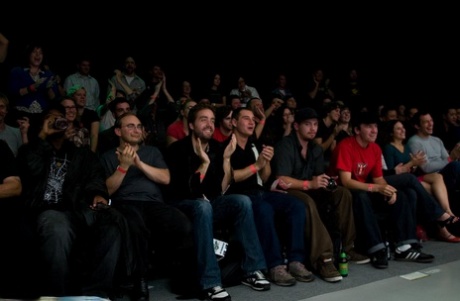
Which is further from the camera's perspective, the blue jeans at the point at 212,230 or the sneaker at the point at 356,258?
the sneaker at the point at 356,258

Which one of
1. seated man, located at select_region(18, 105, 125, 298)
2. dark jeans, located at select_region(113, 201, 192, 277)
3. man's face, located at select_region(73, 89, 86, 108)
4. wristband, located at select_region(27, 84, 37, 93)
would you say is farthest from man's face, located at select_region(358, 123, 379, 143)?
wristband, located at select_region(27, 84, 37, 93)

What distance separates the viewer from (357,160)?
425 cm

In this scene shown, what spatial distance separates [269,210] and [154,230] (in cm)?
86

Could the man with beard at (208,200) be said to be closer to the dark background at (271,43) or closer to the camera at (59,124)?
the camera at (59,124)

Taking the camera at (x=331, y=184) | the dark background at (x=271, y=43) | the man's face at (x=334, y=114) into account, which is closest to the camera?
the camera at (x=331, y=184)

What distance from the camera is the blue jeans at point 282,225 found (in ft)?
11.4

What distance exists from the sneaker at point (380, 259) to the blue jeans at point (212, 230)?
3.50ft

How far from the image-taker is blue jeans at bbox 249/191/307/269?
3475 millimetres

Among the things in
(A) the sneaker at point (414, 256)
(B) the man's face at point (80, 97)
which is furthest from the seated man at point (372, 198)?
(B) the man's face at point (80, 97)

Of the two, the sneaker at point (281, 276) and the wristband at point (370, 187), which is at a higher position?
the wristband at point (370, 187)

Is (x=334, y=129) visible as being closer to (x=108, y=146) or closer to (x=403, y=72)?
(x=108, y=146)

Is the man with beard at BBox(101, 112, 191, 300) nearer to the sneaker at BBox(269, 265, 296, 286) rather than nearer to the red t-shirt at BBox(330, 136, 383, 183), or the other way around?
the sneaker at BBox(269, 265, 296, 286)

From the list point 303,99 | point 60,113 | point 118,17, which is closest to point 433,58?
point 303,99

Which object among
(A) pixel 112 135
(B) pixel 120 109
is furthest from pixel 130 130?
(B) pixel 120 109
